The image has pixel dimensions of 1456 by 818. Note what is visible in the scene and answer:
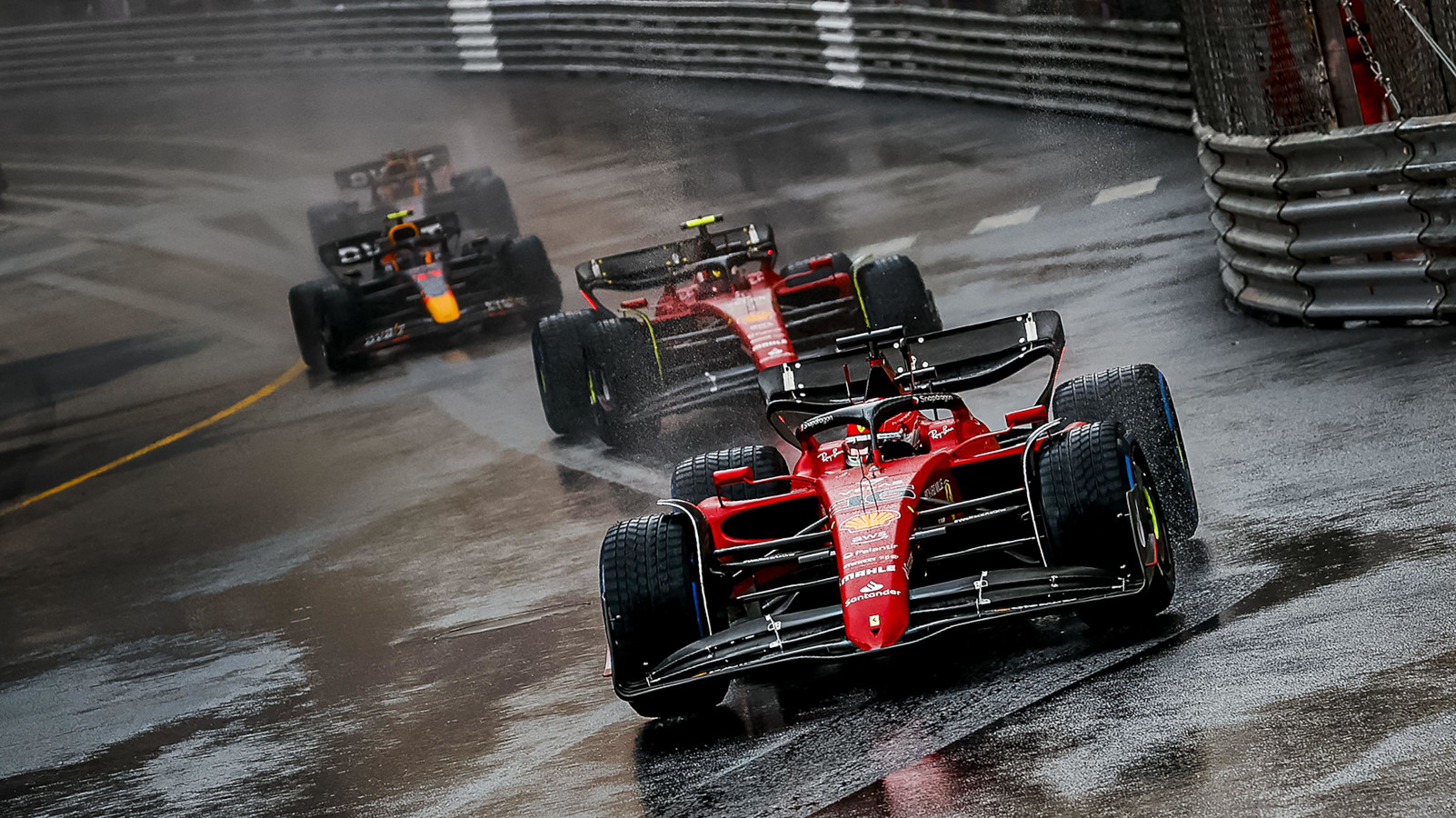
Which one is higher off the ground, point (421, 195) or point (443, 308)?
point (421, 195)

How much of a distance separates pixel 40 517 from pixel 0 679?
546 centimetres

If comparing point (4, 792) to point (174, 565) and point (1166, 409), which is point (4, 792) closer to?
point (174, 565)

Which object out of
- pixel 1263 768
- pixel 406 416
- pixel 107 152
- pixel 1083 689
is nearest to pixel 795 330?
pixel 406 416

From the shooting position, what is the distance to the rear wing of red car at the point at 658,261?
42.4 feet

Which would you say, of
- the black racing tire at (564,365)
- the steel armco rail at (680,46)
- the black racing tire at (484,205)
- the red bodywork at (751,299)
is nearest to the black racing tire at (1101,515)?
the red bodywork at (751,299)

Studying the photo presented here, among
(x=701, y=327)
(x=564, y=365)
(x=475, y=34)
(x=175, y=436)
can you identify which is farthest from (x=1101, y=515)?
(x=475, y=34)

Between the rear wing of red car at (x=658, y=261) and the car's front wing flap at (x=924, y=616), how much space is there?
6.71m

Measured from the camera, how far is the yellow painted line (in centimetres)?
1652

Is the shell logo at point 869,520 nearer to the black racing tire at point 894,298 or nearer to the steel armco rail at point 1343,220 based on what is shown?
the steel armco rail at point 1343,220

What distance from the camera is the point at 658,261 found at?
42.9ft

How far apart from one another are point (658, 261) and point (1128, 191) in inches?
235

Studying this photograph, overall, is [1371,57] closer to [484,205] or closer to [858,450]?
[858,450]

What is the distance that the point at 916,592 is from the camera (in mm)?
6340

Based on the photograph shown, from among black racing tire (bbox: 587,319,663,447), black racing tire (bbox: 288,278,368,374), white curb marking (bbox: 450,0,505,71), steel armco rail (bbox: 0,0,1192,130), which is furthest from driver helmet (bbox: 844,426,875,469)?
white curb marking (bbox: 450,0,505,71)
